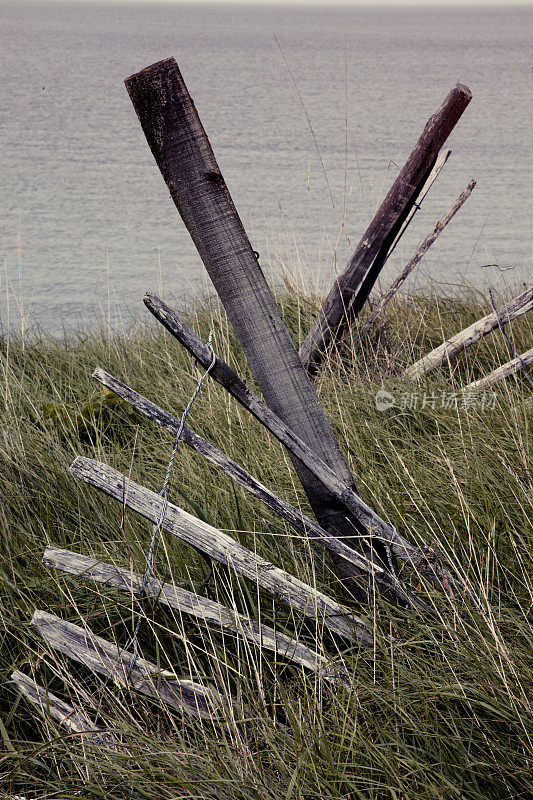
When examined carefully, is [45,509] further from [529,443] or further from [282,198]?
[282,198]

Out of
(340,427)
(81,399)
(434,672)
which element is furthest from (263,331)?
(81,399)

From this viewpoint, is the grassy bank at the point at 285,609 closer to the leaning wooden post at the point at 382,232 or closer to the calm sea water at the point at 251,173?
the leaning wooden post at the point at 382,232

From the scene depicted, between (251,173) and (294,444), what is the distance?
484 inches

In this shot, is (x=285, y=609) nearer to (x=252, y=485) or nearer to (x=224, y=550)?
(x=224, y=550)

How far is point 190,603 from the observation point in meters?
1.74

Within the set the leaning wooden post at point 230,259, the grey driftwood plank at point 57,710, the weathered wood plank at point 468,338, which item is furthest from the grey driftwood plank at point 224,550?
the weathered wood plank at point 468,338

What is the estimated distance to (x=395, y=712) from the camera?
60.4 inches

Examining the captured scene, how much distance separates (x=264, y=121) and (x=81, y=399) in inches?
727

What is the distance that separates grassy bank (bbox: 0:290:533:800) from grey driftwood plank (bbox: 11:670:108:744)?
A: 4 centimetres

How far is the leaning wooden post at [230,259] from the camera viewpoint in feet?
5.49

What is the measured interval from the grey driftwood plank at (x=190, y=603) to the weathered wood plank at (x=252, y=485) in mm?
259

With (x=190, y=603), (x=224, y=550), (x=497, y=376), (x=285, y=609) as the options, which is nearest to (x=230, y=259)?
(x=224, y=550)

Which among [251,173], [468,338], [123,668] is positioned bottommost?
[123,668]

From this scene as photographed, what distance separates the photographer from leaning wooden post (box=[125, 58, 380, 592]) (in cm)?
167
